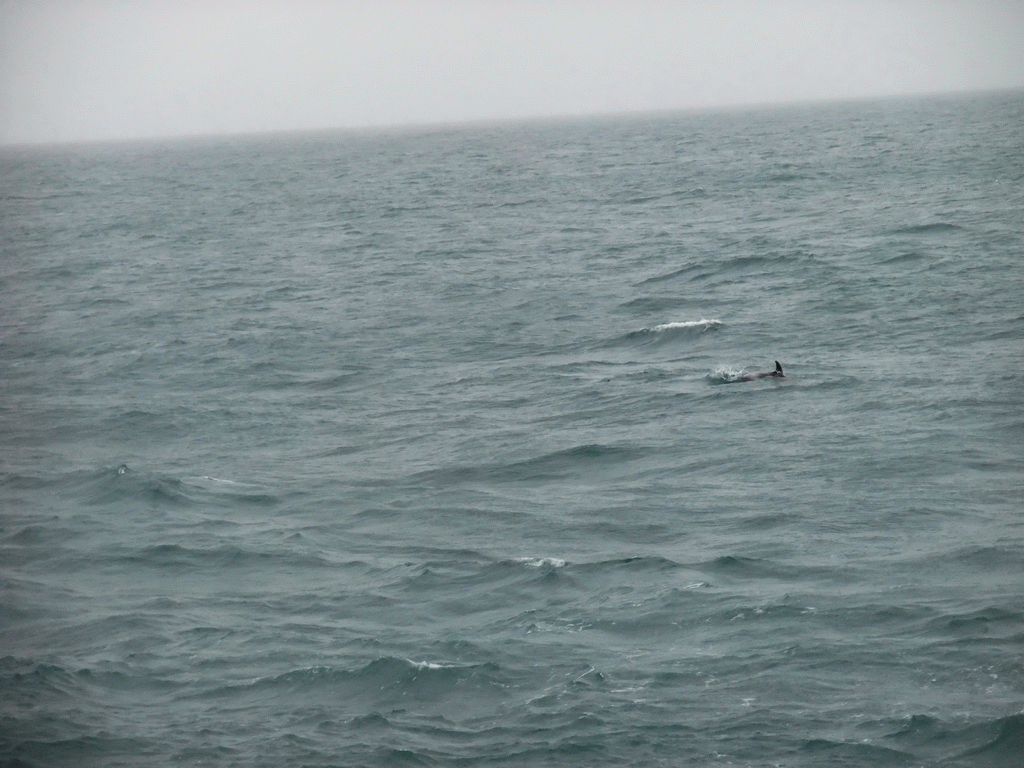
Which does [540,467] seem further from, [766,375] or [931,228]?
[931,228]

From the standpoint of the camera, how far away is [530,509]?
2231 centimetres

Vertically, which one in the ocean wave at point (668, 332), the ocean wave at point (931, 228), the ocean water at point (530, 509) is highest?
the ocean wave at point (931, 228)

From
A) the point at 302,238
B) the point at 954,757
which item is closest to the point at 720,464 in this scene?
the point at 954,757

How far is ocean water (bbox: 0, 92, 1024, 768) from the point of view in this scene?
14.9m

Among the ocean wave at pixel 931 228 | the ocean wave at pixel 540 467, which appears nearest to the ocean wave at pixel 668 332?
the ocean wave at pixel 540 467

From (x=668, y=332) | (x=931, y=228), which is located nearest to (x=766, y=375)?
(x=668, y=332)

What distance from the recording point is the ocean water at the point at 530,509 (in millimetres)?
14875

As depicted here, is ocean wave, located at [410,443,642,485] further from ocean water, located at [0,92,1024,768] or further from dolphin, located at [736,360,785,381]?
dolphin, located at [736,360,785,381]

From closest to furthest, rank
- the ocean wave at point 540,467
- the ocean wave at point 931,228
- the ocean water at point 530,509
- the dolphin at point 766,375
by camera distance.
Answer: the ocean water at point 530,509, the ocean wave at point 540,467, the dolphin at point 766,375, the ocean wave at point 931,228

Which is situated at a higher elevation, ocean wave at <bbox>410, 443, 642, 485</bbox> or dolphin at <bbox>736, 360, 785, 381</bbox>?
dolphin at <bbox>736, 360, 785, 381</bbox>

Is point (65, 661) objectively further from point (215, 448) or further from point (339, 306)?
point (339, 306)

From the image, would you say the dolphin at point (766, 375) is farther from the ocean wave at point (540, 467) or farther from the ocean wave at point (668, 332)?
the ocean wave at point (540, 467)

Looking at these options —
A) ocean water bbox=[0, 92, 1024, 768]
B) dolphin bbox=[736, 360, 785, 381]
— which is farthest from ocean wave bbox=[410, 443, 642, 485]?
dolphin bbox=[736, 360, 785, 381]

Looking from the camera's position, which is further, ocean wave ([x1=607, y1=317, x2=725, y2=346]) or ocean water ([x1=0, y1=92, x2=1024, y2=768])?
ocean wave ([x1=607, y1=317, x2=725, y2=346])
